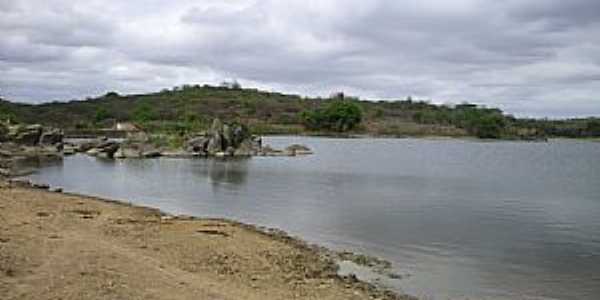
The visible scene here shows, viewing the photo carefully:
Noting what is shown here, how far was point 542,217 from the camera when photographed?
140 ft

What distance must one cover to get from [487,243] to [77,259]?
64.1 ft

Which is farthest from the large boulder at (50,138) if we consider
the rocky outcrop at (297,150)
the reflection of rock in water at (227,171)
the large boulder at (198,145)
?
the rocky outcrop at (297,150)

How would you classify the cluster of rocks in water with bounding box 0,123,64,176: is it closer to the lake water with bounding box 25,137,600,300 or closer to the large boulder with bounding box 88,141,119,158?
the large boulder with bounding box 88,141,119,158

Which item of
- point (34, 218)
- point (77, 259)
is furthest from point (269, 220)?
point (77, 259)

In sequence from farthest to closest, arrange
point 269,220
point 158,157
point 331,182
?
1. point 158,157
2. point 331,182
3. point 269,220

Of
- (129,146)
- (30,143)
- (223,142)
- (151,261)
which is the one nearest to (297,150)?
(223,142)

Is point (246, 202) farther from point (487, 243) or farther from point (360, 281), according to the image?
point (360, 281)

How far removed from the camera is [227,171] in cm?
7669

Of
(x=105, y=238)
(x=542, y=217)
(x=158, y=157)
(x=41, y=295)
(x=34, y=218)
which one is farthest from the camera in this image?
(x=158, y=157)

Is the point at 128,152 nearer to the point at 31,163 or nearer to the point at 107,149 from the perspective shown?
the point at 107,149

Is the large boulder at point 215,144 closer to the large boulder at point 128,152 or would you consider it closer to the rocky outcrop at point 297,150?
the large boulder at point 128,152

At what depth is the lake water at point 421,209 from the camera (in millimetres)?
25484

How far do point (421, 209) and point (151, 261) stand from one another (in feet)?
88.4

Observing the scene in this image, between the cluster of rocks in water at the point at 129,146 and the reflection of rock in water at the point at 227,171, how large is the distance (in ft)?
39.8
